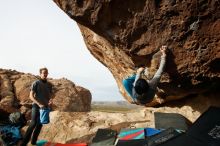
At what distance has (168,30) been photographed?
26.9 feet

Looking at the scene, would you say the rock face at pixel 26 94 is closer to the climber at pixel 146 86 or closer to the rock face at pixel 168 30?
the rock face at pixel 168 30

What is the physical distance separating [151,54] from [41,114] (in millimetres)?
3448

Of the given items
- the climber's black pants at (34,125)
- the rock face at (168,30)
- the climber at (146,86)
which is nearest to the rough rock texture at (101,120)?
the climber's black pants at (34,125)

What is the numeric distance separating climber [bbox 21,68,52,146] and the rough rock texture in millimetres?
1501

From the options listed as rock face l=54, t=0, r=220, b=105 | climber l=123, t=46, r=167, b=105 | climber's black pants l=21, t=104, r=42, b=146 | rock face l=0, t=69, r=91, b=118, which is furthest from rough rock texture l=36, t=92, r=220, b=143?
rock face l=0, t=69, r=91, b=118

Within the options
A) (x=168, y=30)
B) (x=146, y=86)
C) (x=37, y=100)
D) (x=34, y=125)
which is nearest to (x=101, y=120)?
(x=34, y=125)

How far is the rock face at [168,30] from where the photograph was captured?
25.9 feet

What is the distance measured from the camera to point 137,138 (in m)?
9.31

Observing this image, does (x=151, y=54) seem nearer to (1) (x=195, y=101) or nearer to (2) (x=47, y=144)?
(1) (x=195, y=101)

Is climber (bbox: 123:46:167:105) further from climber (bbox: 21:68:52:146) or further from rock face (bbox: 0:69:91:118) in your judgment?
rock face (bbox: 0:69:91:118)

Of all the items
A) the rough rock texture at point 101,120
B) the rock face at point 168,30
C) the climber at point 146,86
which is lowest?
the rough rock texture at point 101,120

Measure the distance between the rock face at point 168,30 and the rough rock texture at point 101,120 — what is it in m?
1.46

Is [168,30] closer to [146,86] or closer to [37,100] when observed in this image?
[146,86]

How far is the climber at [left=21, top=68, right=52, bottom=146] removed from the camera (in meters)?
9.55
